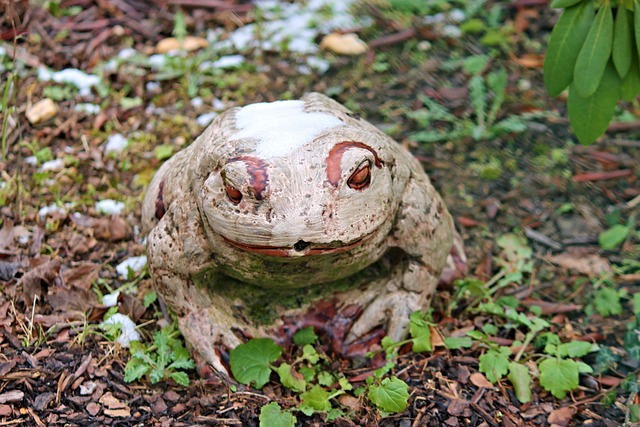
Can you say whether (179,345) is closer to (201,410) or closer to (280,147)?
(201,410)

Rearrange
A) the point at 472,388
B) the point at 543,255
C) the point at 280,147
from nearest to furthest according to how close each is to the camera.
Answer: the point at 280,147 < the point at 472,388 < the point at 543,255

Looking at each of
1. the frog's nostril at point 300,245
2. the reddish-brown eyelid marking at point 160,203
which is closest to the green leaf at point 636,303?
the frog's nostril at point 300,245

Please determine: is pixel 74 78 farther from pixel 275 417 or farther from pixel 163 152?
pixel 275 417

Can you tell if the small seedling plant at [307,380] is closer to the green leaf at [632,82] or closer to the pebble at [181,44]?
the green leaf at [632,82]

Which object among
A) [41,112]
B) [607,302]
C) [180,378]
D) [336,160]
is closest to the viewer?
[336,160]

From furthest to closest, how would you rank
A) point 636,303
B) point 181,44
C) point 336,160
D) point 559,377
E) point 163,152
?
point 181,44, point 163,152, point 636,303, point 559,377, point 336,160

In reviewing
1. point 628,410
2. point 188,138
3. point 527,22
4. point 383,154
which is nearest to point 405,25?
point 527,22

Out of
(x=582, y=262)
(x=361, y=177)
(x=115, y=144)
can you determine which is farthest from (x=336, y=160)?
(x=115, y=144)
